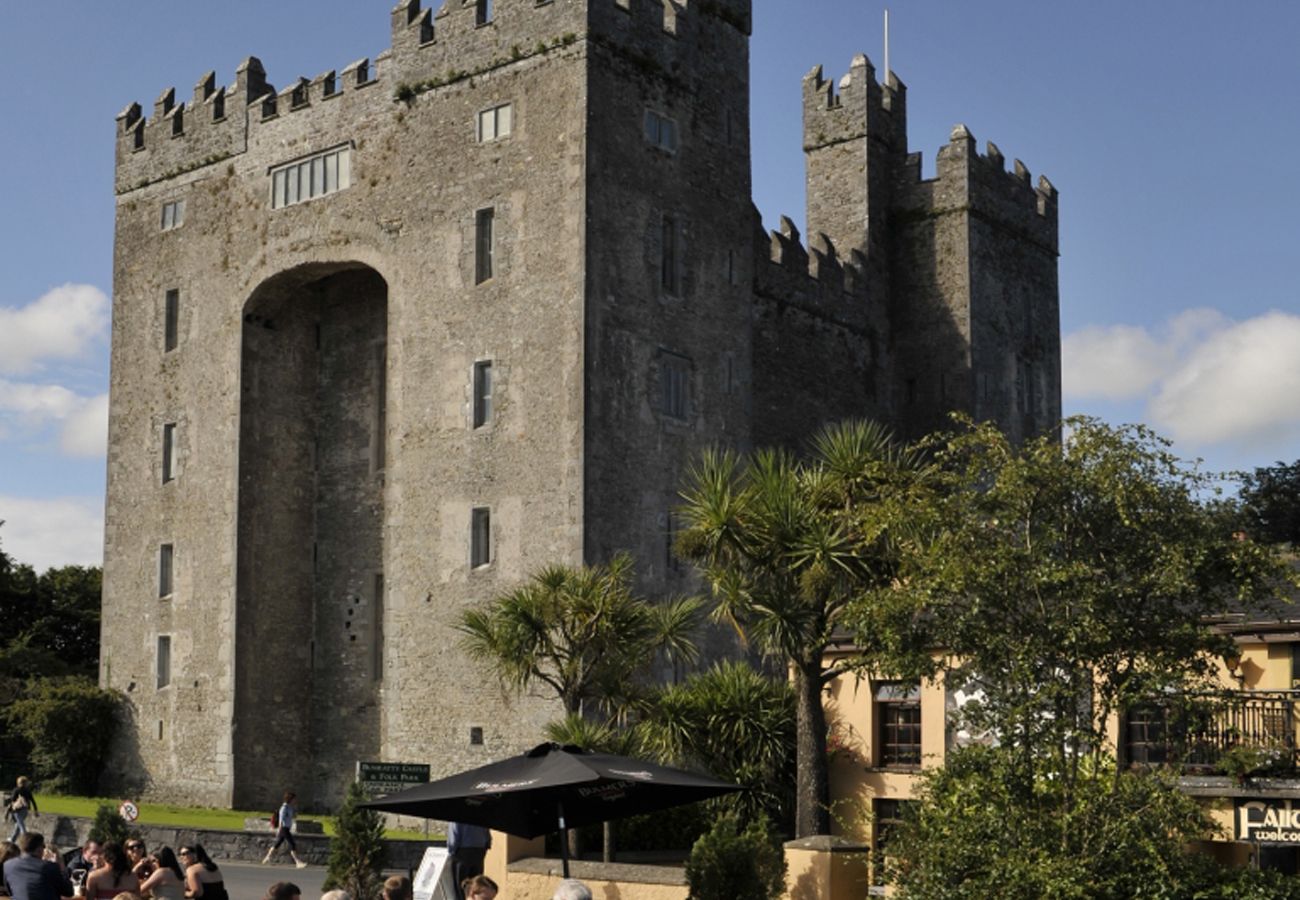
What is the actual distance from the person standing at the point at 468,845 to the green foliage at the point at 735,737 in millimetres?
4938

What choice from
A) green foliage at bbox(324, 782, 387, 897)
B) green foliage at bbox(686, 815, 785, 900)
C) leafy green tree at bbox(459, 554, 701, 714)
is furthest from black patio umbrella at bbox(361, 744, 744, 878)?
leafy green tree at bbox(459, 554, 701, 714)

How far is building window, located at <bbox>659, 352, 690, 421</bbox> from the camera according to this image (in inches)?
1538

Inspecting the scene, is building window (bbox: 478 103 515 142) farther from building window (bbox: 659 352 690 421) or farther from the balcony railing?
the balcony railing

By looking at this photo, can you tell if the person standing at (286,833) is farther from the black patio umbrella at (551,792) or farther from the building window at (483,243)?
the black patio umbrella at (551,792)

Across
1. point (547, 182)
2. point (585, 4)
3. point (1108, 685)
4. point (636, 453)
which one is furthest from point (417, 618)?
point (1108, 685)

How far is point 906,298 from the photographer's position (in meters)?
49.5

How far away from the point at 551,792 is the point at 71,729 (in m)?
30.1

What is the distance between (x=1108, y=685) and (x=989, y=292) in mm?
31155

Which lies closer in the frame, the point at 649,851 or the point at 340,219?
the point at 649,851

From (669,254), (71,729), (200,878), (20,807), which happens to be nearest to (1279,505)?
(669,254)

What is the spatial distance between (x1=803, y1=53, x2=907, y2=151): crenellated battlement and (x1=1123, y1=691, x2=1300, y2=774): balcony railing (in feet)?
89.5

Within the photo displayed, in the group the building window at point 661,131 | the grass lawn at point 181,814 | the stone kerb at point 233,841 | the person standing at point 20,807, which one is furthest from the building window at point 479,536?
the person standing at point 20,807

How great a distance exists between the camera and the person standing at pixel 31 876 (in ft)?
52.5

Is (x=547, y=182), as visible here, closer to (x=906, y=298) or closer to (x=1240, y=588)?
(x=906, y=298)
